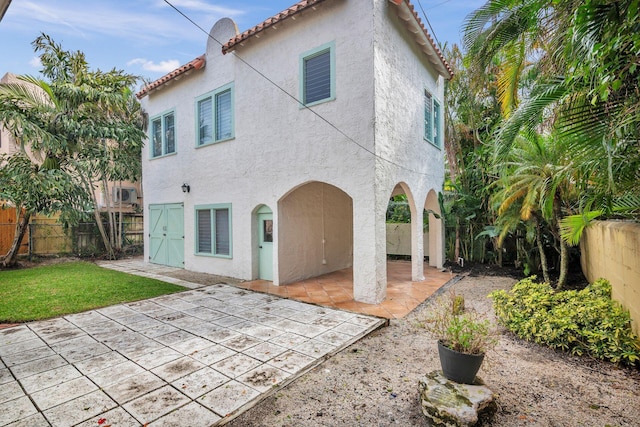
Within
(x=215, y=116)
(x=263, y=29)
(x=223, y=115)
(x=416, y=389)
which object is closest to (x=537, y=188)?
(x=416, y=389)

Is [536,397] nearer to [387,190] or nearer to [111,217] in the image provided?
[387,190]

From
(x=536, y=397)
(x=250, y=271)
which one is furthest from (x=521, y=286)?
(x=250, y=271)

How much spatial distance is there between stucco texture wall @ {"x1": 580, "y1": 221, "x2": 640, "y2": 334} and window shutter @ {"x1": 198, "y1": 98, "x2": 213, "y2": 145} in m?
10.4

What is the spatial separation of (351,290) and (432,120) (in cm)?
631

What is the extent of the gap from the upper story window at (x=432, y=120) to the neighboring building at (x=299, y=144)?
8 cm

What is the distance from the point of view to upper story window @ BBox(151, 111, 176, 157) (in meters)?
12.1

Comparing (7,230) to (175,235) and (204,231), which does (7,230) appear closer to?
(175,235)

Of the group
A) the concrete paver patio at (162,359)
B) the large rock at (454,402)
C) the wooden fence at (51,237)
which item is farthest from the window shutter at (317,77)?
the wooden fence at (51,237)

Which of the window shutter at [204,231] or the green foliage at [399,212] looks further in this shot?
the green foliage at [399,212]

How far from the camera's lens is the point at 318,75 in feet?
26.1

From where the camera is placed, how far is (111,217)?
15.1 m

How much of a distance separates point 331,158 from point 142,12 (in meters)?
4.62

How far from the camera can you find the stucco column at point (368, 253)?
23.2ft

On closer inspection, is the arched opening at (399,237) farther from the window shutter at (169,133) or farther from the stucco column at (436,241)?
the window shutter at (169,133)
